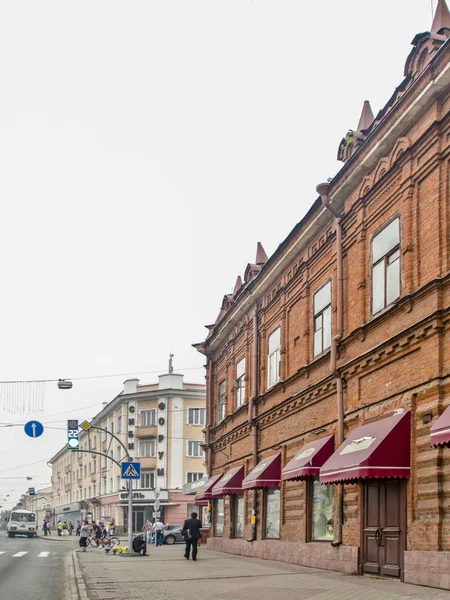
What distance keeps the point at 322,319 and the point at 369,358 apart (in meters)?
4.25

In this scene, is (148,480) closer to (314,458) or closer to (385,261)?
(314,458)

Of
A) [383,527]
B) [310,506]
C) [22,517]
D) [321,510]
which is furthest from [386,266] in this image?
[22,517]

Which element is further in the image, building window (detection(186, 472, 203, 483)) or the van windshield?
the van windshield

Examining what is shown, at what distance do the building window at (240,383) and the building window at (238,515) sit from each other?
11.0 feet

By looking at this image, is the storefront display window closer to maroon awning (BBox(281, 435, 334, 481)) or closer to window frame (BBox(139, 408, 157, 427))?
maroon awning (BBox(281, 435, 334, 481))

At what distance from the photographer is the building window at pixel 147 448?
210 feet

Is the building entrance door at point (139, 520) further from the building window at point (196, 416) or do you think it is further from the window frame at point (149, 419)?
the building window at point (196, 416)

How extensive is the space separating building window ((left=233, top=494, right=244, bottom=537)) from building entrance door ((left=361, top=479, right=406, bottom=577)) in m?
12.3

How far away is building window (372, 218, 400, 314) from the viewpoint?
15812 millimetres

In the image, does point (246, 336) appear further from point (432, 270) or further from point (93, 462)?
point (93, 462)

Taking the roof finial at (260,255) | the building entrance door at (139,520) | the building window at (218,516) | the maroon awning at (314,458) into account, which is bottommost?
the building entrance door at (139,520)

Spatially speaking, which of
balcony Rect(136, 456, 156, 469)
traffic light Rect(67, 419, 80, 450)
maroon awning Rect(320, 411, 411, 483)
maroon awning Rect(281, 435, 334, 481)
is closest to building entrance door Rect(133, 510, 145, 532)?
balcony Rect(136, 456, 156, 469)

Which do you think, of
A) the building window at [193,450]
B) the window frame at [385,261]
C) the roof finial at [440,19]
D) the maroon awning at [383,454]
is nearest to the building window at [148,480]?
the building window at [193,450]

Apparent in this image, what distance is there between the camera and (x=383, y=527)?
50.3 feet
